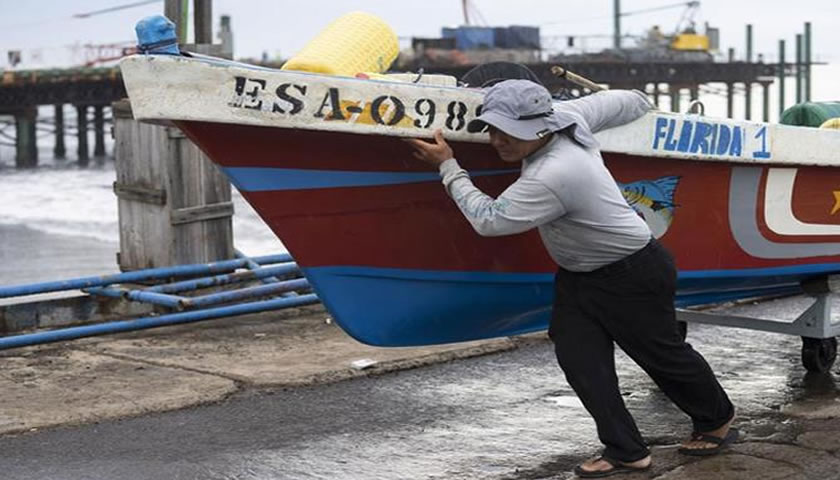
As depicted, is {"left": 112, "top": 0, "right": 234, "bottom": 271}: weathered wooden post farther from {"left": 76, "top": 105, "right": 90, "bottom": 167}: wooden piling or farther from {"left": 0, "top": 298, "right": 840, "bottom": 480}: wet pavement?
{"left": 76, "top": 105, "right": 90, "bottom": 167}: wooden piling

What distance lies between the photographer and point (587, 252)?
5.04m

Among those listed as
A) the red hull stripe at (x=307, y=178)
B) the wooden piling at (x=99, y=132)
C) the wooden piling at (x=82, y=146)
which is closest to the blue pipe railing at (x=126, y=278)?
the red hull stripe at (x=307, y=178)

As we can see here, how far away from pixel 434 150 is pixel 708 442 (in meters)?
1.50

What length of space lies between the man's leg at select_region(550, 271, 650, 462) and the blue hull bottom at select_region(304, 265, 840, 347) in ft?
2.47

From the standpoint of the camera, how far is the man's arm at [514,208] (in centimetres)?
488

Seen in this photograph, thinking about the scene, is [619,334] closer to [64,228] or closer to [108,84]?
[64,228]

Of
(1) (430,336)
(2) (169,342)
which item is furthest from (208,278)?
(1) (430,336)

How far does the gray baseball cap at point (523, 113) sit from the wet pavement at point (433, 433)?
126 centimetres

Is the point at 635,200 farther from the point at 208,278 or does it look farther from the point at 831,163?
the point at 208,278

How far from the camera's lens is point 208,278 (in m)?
8.57

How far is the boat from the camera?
502cm

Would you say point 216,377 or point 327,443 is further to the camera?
point 216,377

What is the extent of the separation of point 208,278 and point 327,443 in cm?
303

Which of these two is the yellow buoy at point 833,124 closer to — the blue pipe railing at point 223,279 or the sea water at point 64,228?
the blue pipe railing at point 223,279
